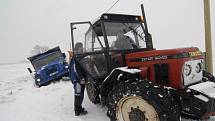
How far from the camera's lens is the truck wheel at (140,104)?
4.05 meters

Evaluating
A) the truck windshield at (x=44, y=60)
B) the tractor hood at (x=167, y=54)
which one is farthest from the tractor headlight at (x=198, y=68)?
the truck windshield at (x=44, y=60)

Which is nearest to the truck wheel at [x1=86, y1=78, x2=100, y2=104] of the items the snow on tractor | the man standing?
the snow on tractor

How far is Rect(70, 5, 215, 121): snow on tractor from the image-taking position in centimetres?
420

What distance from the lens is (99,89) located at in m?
5.74

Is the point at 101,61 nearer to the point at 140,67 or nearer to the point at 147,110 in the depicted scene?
the point at 140,67

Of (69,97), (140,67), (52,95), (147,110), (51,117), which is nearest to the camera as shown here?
(147,110)

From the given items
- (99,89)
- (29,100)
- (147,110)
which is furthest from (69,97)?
(147,110)

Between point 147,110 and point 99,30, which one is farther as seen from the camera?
point 99,30

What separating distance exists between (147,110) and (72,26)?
2.81m

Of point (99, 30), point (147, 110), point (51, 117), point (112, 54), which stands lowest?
point (51, 117)

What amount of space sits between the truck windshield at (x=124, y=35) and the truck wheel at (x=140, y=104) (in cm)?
147

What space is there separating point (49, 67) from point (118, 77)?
31.0ft

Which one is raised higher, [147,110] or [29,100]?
[147,110]

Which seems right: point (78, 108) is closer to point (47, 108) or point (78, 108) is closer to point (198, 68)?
point (47, 108)
